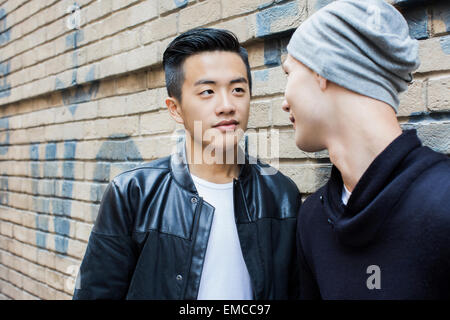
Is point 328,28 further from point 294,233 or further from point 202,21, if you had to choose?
point 202,21

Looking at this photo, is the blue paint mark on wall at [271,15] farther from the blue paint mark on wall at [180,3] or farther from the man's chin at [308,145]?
the man's chin at [308,145]

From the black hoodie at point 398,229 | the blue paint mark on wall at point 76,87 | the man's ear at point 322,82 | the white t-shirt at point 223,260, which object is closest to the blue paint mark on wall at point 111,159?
the blue paint mark on wall at point 76,87

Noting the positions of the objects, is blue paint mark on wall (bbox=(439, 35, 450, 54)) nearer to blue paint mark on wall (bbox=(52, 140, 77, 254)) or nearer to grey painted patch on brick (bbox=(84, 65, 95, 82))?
grey painted patch on brick (bbox=(84, 65, 95, 82))

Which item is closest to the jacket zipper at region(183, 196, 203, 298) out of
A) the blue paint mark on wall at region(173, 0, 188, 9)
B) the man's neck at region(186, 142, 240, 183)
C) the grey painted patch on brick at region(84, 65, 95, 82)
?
the man's neck at region(186, 142, 240, 183)

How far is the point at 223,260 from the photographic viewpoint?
1.75 metres

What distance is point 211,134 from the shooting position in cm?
176

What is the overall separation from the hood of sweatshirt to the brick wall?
599 millimetres

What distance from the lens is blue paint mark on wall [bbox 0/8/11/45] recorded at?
193 inches

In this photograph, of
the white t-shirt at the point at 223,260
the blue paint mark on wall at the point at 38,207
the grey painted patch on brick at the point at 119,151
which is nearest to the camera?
the white t-shirt at the point at 223,260

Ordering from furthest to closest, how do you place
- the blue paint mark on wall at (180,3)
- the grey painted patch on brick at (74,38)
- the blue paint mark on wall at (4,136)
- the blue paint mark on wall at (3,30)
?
the blue paint mark on wall at (4,136) → the blue paint mark on wall at (3,30) → the grey painted patch on brick at (74,38) → the blue paint mark on wall at (180,3)

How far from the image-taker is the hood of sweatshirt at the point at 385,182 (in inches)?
46.8

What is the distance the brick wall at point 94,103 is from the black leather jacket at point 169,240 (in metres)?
0.50

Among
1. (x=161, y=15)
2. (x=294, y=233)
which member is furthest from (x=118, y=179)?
(x=161, y=15)
